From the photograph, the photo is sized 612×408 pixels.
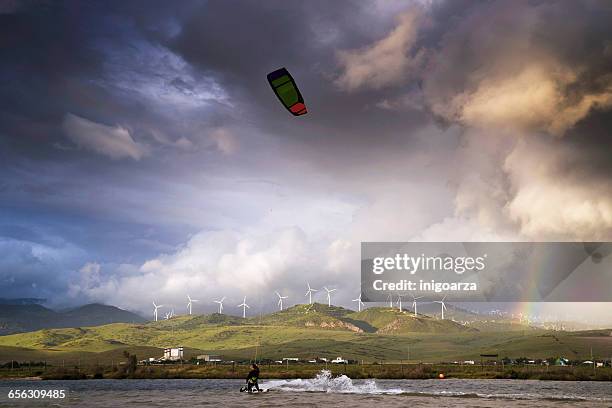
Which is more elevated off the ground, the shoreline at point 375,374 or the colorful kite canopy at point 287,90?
the colorful kite canopy at point 287,90

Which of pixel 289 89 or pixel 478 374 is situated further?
pixel 478 374

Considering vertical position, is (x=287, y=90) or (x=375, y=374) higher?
(x=287, y=90)

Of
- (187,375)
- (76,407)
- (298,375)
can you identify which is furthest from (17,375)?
(76,407)

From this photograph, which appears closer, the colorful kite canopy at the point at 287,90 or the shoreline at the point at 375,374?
the colorful kite canopy at the point at 287,90

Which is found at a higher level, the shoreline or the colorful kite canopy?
the colorful kite canopy

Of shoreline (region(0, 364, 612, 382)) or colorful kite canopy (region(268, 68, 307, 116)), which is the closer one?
colorful kite canopy (region(268, 68, 307, 116))

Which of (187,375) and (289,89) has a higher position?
(289,89)

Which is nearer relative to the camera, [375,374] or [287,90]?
[287,90]

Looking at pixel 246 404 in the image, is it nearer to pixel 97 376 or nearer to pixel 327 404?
pixel 327 404
